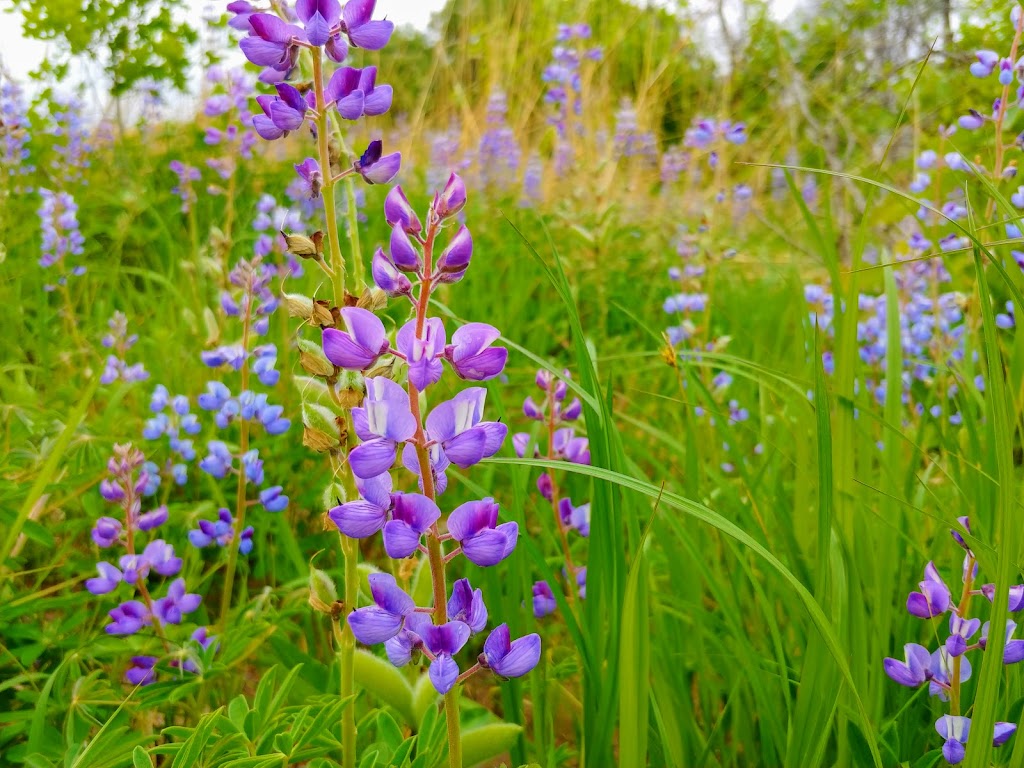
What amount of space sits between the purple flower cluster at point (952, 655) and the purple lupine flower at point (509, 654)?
523mm

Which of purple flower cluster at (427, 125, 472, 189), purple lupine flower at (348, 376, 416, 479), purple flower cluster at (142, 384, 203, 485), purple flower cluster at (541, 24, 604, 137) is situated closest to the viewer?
purple lupine flower at (348, 376, 416, 479)

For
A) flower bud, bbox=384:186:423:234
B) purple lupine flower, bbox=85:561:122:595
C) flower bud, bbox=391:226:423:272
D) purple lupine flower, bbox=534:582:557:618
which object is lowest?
purple lupine flower, bbox=534:582:557:618

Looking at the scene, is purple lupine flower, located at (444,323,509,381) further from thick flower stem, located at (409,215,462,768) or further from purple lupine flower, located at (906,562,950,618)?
purple lupine flower, located at (906,562,950,618)

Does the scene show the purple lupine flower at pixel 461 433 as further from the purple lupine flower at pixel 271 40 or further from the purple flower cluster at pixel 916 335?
the purple flower cluster at pixel 916 335

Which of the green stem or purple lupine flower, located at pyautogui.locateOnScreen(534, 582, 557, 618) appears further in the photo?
purple lupine flower, located at pyautogui.locateOnScreen(534, 582, 557, 618)

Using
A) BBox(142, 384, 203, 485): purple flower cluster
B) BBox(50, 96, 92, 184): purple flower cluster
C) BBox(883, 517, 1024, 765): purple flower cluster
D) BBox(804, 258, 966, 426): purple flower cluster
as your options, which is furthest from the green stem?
BBox(50, 96, 92, 184): purple flower cluster

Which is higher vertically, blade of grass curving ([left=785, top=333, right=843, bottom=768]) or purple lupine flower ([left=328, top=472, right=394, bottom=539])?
purple lupine flower ([left=328, top=472, right=394, bottom=539])

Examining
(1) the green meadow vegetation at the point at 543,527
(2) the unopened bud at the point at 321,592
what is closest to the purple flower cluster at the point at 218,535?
(1) the green meadow vegetation at the point at 543,527

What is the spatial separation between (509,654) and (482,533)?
121 millimetres

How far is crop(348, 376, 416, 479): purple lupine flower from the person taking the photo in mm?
709

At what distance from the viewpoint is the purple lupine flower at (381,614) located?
759 mm

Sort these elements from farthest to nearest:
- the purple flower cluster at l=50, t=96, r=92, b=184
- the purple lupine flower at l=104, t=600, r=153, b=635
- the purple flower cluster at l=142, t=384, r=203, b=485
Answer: the purple flower cluster at l=50, t=96, r=92, b=184, the purple flower cluster at l=142, t=384, r=203, b=485, the purple lupine flower at l=104, t=600, r=153, b=635

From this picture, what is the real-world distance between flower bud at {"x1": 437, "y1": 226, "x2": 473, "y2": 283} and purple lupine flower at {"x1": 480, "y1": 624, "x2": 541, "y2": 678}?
336 mm

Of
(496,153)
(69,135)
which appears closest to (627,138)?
(496,153)
